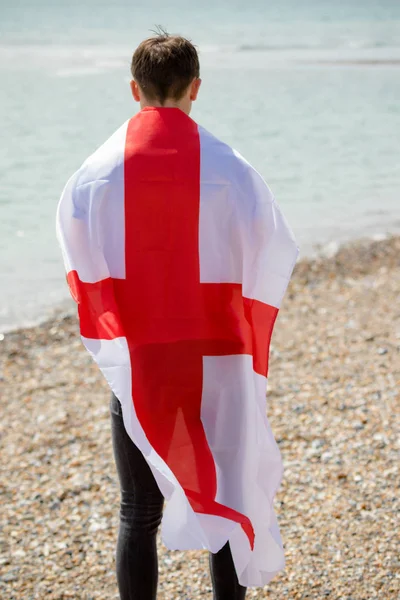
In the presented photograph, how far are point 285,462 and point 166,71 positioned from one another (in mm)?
2384

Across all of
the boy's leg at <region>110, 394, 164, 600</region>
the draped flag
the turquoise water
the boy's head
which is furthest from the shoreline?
the boy's head

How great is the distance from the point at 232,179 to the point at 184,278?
0.28 meters

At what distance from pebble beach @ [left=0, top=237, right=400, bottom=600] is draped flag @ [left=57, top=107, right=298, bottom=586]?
1.00 metres

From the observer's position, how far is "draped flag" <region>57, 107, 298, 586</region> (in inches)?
81.0

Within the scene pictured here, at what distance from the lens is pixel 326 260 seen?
25.6ft

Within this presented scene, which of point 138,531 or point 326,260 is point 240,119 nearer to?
point 326,260

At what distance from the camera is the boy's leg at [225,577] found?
2236mm

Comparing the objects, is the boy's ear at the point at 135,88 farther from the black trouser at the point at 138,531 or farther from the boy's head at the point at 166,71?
the black trouser at the point at 138,531

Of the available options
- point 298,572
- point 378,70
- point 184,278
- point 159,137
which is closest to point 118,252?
point 184,278

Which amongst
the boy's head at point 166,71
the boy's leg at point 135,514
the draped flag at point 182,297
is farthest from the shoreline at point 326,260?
the boy's head at point 166,71

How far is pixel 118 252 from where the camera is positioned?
2.09 metres

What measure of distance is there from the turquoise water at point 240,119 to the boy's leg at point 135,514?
15.6ft

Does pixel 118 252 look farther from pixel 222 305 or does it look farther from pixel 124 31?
pixel 124 31

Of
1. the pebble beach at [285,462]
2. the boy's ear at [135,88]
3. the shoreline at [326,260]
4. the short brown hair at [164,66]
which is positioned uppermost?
the short brown hair at [164,66]
